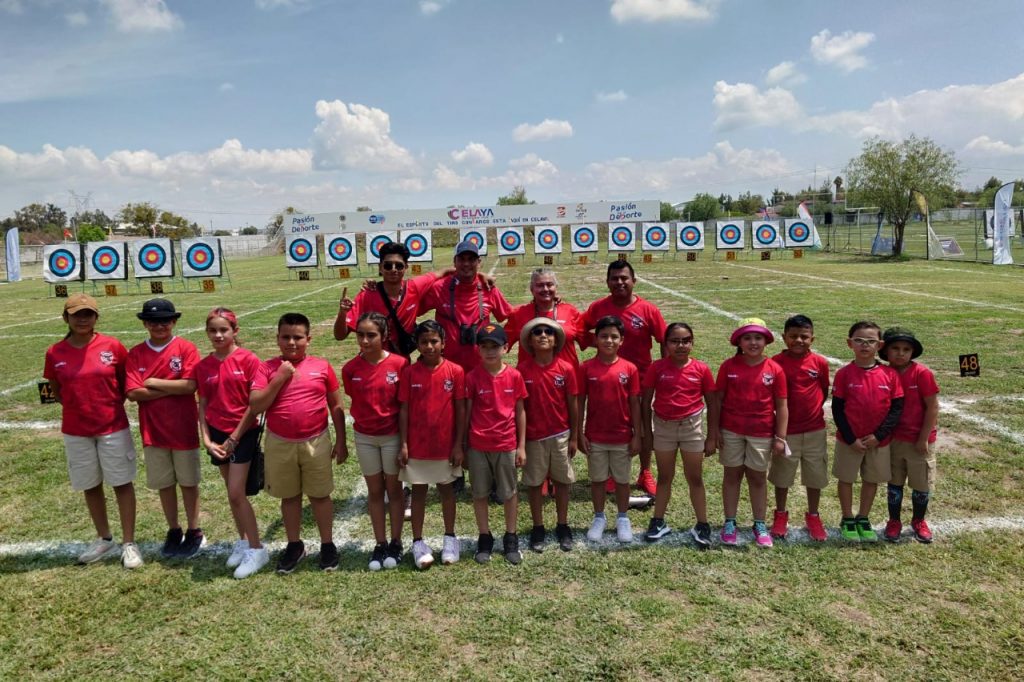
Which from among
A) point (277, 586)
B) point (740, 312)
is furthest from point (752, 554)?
point (740, 312)

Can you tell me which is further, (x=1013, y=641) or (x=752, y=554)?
(x=752, y=554)

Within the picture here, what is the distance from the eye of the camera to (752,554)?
340cm

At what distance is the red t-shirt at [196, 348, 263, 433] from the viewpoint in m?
3.41

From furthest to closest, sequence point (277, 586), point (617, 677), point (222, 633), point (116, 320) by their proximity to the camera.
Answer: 1. point (116, 320)
2. point (277, 586)
3. point (222, 633)
4. point (617, 677)

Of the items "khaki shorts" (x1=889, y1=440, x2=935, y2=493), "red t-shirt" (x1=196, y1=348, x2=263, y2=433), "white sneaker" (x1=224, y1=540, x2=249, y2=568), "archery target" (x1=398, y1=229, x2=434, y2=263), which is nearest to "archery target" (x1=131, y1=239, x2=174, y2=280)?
"archery target" (x1=398, y1=229, x2=434, y2=263)

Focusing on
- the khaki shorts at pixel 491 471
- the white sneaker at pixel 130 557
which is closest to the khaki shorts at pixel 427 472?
the khaki shorts at pixel 491 471

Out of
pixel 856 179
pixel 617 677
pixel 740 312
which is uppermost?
pixel 856 179

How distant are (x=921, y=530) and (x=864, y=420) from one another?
71 centimetres

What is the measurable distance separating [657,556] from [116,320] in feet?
46.7

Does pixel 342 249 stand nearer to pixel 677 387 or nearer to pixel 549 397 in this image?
pixel 549 397

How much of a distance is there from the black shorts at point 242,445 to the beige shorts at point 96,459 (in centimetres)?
53

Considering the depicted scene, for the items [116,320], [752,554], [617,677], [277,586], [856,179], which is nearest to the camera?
[617,677]

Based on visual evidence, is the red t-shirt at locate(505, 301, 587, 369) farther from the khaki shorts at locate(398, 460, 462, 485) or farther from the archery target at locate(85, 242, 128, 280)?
the archery target at locate(85, 242, 128, 280)

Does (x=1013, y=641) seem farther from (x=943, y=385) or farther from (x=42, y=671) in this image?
(x=943, y=385)
